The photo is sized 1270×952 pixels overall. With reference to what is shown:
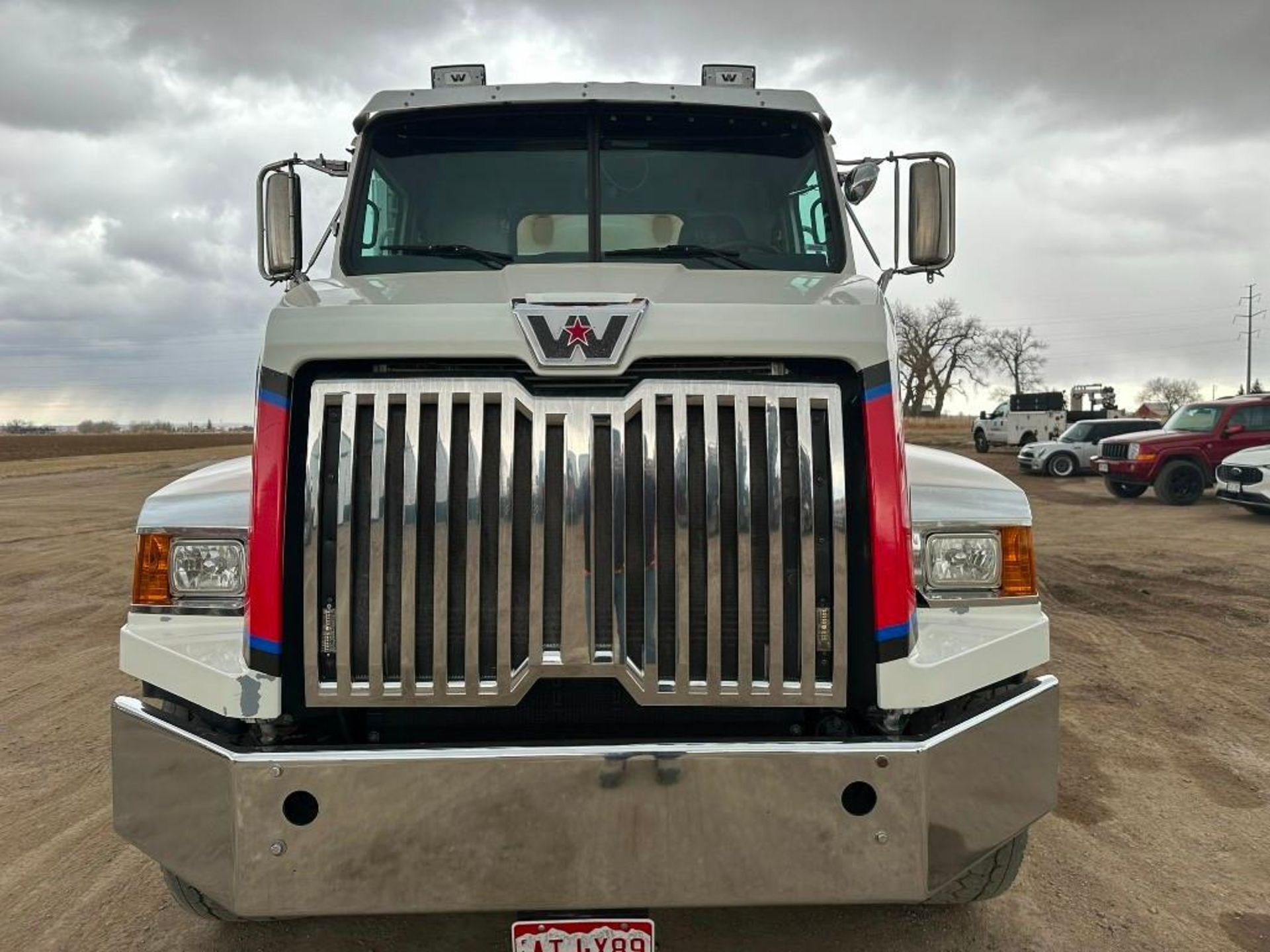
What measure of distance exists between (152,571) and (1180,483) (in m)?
18.5

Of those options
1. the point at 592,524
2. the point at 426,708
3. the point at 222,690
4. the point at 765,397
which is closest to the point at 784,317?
the point at 765,397

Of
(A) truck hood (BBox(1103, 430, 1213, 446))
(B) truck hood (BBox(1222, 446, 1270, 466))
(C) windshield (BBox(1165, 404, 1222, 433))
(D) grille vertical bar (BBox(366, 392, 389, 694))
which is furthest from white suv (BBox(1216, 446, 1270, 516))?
(D) grille vertical bar (BBox(366, 392, 389, 694))

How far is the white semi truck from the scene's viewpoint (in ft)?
6.89

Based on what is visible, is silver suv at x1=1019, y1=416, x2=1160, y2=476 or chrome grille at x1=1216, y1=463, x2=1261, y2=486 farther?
silver suv at x1=1019, y1=416, x2=1160, y2=476

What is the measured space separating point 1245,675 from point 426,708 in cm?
575

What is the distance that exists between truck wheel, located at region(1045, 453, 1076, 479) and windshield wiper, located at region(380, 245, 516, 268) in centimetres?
2315

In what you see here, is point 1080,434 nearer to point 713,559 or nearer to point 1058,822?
point 1058,822

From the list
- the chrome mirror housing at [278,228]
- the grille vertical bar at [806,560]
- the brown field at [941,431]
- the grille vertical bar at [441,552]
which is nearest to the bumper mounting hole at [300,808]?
the grille vertical bar at [441,552]

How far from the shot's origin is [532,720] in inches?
95.7

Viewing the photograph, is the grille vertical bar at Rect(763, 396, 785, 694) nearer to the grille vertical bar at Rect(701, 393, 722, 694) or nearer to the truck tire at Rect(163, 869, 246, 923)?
the grille vertical bar at Rect(701, 393, 722, 694)

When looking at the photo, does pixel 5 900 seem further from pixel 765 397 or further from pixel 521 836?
pixel 765 397

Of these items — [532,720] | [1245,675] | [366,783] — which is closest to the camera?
[366,783]

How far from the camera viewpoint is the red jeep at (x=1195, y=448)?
1689cm

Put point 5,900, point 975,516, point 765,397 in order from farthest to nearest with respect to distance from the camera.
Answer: point 5,900, point 975,516, point 765,397
